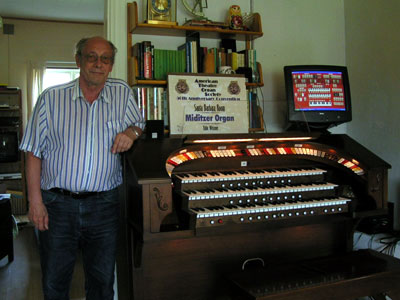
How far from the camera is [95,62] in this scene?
192cm

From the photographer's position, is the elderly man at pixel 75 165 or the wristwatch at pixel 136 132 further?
the wristwatch at pixel 136 132

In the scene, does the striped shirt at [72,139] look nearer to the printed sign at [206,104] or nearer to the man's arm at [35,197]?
the man's arm at [35,197]

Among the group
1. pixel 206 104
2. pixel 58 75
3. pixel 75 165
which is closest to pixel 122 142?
pixel 75 165

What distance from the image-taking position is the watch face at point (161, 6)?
278 cm

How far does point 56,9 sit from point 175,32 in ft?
14.9

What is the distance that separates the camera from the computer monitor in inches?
111

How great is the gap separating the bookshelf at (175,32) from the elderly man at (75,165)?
800 millimetres

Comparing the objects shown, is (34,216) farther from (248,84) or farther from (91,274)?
(248,84)

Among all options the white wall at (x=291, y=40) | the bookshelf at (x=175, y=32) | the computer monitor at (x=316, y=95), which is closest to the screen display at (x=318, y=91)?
the computer monitor at (x=316, y=95)

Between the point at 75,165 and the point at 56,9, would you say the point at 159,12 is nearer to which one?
the point at 75,165

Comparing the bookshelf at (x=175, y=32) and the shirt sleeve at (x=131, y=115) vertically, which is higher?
the bookshelf at (x=175, y=32)

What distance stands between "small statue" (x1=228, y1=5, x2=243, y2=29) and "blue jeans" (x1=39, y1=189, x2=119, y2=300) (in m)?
1.57

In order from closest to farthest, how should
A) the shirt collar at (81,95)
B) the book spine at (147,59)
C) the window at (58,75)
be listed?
the shirt collar at (81,95)
the book spine at (147,59)
the window at (58,75)

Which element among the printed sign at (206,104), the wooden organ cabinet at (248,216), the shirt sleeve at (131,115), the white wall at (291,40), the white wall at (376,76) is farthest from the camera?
the white wall at (291,40)
